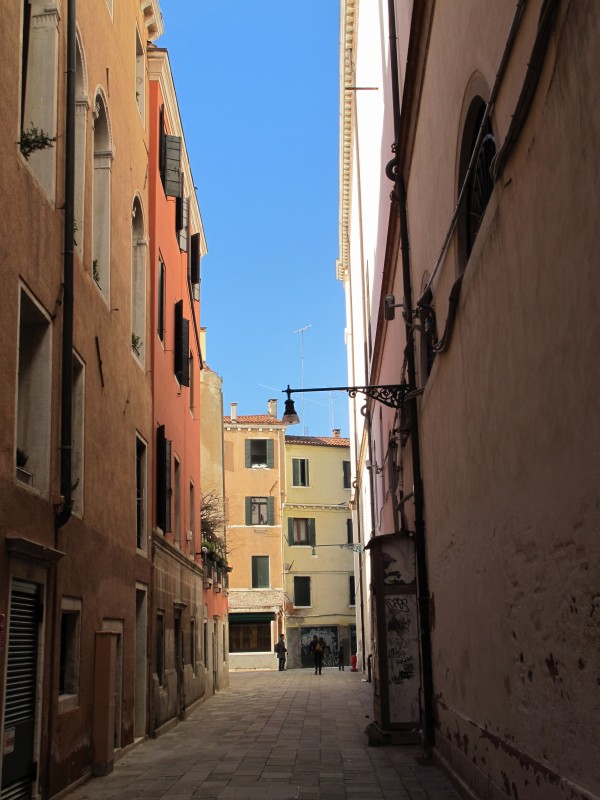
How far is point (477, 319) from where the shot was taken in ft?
24.6

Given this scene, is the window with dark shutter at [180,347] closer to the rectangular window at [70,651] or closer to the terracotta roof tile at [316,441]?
the rectangular window at [70,651]

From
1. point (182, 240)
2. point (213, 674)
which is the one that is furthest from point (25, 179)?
point (213, 674)

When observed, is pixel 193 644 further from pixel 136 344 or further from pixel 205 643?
pixel 136 344

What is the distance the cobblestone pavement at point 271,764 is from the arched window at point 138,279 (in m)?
5.69

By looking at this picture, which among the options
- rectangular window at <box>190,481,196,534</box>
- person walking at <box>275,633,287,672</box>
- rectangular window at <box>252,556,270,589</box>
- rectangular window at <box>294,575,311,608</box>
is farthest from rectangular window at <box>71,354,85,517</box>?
rectangular window at <box>294,575,311,608</box>

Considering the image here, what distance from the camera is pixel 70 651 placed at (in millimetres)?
10602

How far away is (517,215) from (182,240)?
52.0ft

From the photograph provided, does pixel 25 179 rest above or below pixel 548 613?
above

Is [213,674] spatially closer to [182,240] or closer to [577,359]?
[182,240]

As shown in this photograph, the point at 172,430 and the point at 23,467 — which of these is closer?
the point at 23,467

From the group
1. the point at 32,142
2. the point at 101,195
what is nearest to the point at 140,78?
the point at 101,195

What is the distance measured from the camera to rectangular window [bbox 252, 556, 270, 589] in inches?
1889

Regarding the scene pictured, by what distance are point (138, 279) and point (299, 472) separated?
36411mm

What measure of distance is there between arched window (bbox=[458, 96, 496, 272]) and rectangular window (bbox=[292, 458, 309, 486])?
42793 millimetres
